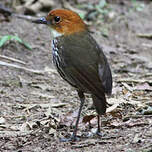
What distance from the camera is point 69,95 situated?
562 centimetres

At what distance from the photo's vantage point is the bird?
387 cm

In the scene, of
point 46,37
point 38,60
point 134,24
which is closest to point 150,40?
point 134,24

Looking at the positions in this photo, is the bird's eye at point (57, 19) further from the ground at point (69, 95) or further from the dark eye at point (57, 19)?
the ground at point (69, 95)

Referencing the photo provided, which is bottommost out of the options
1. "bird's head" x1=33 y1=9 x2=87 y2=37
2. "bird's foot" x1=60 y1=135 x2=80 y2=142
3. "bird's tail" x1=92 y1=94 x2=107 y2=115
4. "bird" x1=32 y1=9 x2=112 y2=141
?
"bird's foot" x1=60 y1=135 x2=80 y2=142

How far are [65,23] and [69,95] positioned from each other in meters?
1.63

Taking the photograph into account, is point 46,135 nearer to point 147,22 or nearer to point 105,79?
point 105,79

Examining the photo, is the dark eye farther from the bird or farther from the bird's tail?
the bird's tail

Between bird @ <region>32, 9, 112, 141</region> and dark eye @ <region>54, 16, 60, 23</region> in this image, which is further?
dark eye @ <region>54, 16, 60, 23</region>

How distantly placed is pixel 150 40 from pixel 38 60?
2.88m

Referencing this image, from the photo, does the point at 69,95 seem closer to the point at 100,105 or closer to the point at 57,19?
the point at 57,19

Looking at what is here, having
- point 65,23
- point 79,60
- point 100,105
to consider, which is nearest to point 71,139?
point 100,105

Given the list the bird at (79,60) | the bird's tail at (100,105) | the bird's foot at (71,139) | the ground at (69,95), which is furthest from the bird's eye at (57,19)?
the bird's foot at (71,139)

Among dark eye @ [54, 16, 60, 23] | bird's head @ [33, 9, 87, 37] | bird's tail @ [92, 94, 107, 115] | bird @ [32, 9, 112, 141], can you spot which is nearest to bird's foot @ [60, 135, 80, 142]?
bird @ [32, 9, 112, 141]

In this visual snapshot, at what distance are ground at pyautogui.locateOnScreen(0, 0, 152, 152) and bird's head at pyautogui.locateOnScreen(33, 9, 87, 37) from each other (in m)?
0.96
